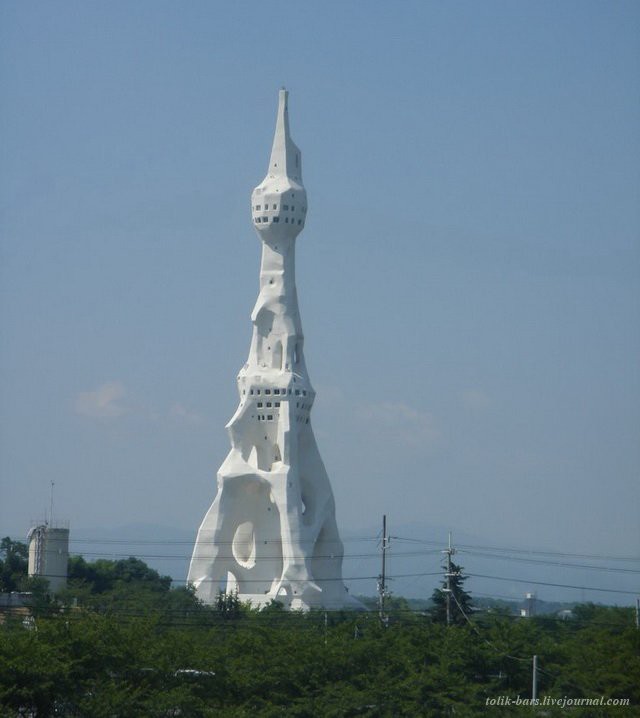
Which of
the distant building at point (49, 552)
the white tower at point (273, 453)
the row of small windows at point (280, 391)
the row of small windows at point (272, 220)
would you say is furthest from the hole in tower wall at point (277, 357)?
the distant building at point (49, 552)

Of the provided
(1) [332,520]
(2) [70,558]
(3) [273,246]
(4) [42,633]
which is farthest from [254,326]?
(4) [42,633]

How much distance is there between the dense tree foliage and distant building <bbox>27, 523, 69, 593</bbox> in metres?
25.2

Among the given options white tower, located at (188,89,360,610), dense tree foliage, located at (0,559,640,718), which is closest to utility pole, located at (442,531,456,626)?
dense tree foliage, located at (0,559,640,718)

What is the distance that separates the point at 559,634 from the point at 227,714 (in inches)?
795

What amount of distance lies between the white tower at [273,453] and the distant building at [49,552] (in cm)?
819

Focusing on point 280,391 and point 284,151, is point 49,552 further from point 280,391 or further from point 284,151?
point 284,151

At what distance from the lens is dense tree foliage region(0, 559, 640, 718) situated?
141ft

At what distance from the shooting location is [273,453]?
78.5m

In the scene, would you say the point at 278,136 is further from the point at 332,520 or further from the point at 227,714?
the point at 227,714

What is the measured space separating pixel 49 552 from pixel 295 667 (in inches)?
1475

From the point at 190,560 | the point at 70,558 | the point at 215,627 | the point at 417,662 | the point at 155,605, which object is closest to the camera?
the point at 417,662

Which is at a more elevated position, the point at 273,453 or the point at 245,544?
the point at 273,453

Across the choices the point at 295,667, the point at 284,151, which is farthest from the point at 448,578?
the point at 284,151

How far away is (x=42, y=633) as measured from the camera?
4488cm
